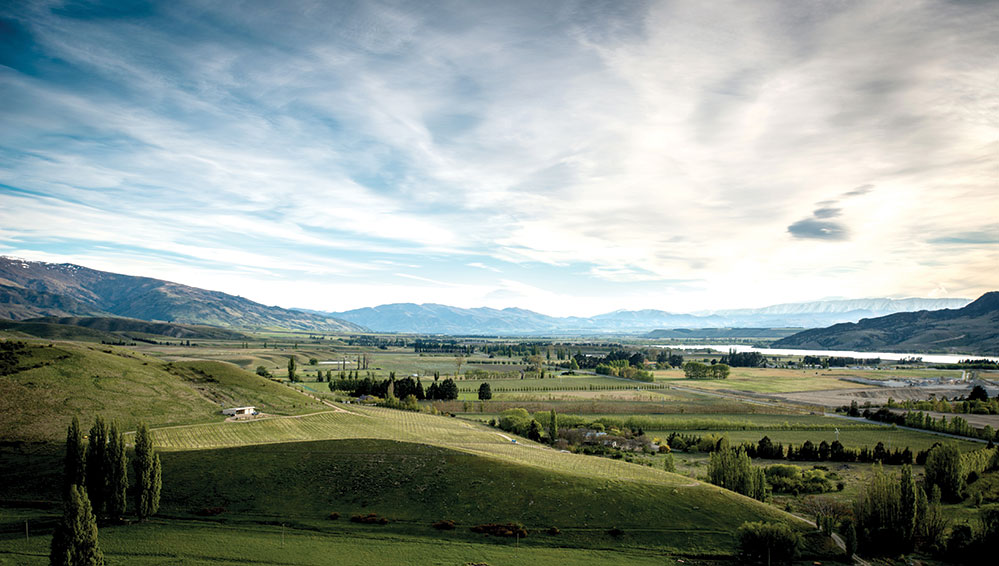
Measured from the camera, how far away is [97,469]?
190ft

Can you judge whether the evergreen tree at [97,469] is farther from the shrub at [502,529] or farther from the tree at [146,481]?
the shrub at [502,529]

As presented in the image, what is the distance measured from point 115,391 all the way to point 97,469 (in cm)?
4382

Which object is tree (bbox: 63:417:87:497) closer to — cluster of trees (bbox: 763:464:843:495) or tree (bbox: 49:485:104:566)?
tree (bbox: 49:485:104:566)

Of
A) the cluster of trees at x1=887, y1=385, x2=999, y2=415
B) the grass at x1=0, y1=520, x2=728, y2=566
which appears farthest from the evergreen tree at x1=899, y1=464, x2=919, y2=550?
the cluster of trees at x1=887, y1=385, x2=999, y2=415

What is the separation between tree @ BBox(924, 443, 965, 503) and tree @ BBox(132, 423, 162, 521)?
318 ft

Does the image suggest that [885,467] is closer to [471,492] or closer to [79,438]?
[471,492]

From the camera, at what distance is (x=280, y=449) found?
73.6 m

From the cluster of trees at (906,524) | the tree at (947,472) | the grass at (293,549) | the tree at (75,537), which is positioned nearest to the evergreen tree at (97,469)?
the grass at (293,549)

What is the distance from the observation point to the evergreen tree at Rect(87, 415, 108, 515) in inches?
2247

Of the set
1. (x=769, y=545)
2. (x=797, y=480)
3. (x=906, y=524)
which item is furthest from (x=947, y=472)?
(x=769, y=545)

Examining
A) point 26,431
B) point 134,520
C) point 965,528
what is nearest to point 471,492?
point 134,520

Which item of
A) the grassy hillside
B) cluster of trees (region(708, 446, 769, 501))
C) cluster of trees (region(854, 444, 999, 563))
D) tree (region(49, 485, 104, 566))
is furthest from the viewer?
the grassy hillside

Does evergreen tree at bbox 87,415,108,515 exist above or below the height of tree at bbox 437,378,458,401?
above

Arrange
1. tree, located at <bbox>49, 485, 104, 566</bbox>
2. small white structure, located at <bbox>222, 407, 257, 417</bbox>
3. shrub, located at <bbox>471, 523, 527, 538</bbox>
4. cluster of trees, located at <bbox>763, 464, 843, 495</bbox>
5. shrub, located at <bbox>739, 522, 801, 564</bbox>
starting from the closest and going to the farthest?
tree, located at <bbox>49, 485, 104, 566</bbox> → shrub, located at <bbox>739, 522, 801, 564</bbox> → shrub, located at <bbox>471, 523, 527, 538</bbox> → cluster of trees, located at <bbox>763, 464, 843, 495</bbox> → small white structure, located at <bbox>222, 407, 257, 417</bbox>
